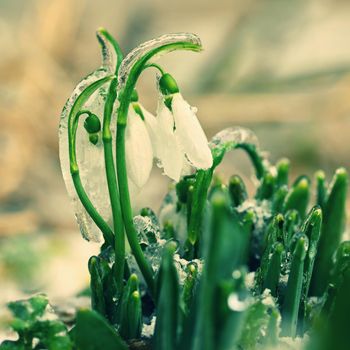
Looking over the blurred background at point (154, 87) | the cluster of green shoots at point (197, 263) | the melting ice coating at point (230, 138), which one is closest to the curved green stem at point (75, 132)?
the cluster of green shoots at point (197, 263)

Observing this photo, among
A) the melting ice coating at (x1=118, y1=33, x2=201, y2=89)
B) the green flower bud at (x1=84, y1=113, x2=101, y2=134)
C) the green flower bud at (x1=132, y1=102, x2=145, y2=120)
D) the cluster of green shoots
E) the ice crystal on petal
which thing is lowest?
the cluster of green shoots

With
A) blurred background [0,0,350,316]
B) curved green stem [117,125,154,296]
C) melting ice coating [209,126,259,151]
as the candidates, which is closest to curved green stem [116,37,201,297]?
curved green stem [117,125,154,296]

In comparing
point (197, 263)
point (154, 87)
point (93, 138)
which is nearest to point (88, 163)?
point (93, 138)

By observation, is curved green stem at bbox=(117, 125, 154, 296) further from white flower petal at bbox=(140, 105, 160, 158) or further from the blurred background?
the blurred background

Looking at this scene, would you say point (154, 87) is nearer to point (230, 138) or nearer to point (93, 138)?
point (230, 138)

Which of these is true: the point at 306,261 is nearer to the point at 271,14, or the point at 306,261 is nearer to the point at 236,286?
the point at 236,286

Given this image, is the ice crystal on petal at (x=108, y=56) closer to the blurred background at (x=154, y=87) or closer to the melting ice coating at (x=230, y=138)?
the melting ice coating at (x=230, y=138)
